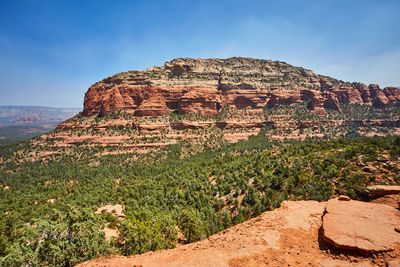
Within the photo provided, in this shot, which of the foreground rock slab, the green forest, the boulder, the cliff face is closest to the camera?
the foreground rock slab

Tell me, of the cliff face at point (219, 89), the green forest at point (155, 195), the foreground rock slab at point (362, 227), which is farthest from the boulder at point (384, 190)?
the cliff face at point (219, 89)

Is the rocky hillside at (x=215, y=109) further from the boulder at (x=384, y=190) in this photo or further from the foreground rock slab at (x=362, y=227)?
the foreground rock slab at (x=362, y=227)

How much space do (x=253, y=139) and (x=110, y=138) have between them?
73045 millimetres

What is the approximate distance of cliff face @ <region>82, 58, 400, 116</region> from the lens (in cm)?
9819

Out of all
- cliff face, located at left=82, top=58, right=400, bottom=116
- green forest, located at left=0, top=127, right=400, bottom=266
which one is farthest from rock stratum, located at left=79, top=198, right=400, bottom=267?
cliff face, located at left=82, top=58, right=400, bottom=116

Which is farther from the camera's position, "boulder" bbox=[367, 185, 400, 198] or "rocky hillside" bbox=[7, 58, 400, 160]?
"rocky hillside" bbox=[7, 58, 400, 160]

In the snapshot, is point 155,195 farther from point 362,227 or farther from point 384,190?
point 384,190

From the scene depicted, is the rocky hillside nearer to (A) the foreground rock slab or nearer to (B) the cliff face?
(B) the cliff face

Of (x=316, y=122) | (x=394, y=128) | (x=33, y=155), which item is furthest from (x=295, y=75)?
(x=33, y=155)

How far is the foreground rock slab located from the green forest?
461 inches

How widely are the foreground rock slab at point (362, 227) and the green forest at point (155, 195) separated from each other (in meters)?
11.7

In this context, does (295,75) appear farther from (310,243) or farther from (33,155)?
(33,155)

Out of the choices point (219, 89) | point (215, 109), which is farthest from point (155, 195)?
point (219, 89)

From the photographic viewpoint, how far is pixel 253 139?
300ft
